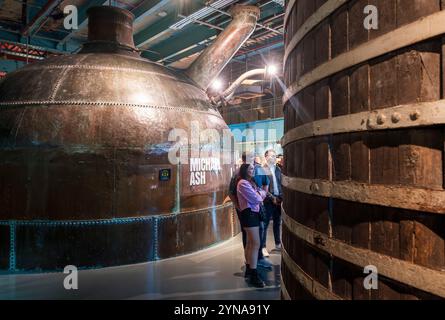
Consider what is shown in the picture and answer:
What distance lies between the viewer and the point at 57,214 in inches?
230

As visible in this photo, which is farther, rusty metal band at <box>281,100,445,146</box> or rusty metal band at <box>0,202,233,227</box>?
rusty metal band at <box>0,202,233,227</box>

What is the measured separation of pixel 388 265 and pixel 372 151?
557 mm

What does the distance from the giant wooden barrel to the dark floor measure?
2.81 metres

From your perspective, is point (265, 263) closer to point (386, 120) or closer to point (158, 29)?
point (386, 120)

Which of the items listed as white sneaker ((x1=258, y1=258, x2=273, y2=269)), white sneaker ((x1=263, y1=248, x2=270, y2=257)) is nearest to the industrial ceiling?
white sneaker ((x1=263, y1=248, x2=270, y2=257))

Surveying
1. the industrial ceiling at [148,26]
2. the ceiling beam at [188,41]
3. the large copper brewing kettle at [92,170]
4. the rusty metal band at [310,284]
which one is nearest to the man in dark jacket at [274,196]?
the large copper brewing kettle at [92,170]

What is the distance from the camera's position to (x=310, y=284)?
2.15 metres

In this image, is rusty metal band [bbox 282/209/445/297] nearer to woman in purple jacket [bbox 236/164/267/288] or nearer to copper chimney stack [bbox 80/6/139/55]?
woman in purple jacket [bbox 236/164/267/288]

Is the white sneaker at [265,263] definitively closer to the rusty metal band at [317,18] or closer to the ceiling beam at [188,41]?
the rusty metal band at [317,18]

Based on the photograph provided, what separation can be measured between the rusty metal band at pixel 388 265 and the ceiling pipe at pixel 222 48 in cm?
727

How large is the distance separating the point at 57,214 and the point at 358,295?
18.2 ft

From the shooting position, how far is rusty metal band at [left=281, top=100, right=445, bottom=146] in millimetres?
1328

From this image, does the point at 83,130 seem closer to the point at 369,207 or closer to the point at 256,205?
the point at 256,205

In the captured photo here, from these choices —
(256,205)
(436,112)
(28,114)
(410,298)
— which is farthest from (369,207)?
(28,114)
